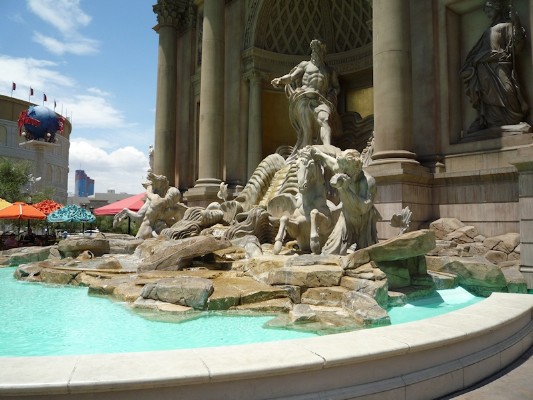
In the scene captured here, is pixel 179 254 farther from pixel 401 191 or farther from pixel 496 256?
pixel 496 256

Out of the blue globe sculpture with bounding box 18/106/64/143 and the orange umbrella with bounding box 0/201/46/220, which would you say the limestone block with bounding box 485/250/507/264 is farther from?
the blue globe sculpture with bounding box 18/106/64/143

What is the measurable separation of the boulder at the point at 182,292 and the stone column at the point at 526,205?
5.57 metres

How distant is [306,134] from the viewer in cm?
1548

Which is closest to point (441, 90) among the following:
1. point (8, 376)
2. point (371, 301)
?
point (371, 301)

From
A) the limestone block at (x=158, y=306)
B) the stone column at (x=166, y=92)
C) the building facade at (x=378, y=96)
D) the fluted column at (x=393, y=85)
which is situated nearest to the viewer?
the limestone block at (x=158, y=306)

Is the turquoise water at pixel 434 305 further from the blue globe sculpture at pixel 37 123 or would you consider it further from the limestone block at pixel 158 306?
the blue globe sculpture at pixel 37 123

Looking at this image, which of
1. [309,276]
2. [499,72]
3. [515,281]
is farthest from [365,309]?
[499,72]

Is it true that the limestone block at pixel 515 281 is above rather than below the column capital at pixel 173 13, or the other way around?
below

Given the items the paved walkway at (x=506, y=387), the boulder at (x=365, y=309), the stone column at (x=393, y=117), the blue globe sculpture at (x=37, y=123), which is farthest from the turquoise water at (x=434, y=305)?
the blue globe sculpture at (x=37, y=123)

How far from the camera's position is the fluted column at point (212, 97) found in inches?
711

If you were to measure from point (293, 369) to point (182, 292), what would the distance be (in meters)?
3.75

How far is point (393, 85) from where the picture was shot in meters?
11.4

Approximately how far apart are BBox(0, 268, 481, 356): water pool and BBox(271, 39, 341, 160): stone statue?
29.4ft

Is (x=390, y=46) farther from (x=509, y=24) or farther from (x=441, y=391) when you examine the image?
(x=441, y=391)
